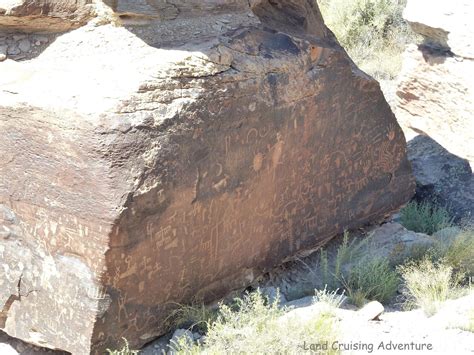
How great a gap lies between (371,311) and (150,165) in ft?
4.82

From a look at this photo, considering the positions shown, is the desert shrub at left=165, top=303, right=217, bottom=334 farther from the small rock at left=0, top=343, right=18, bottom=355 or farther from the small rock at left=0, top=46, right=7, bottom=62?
the small rock at left=0, top=46, right=7, bottom=62

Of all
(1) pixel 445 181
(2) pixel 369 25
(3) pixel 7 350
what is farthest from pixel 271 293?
(2) pixel 369 25

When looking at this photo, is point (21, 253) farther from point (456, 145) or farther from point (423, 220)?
point (456, 145)

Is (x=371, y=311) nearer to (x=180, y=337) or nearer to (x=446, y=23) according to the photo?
(x=180, y=337)

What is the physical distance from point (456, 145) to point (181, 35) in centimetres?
331

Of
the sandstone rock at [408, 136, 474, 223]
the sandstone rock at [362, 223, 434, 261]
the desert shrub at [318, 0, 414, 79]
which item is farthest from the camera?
the desert shrub at [318, 0, 414, 79]

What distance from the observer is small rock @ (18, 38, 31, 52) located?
3.79 m

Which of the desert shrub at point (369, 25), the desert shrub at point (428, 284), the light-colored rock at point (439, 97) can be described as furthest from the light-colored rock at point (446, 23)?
the desert shrub at point (369, 25)

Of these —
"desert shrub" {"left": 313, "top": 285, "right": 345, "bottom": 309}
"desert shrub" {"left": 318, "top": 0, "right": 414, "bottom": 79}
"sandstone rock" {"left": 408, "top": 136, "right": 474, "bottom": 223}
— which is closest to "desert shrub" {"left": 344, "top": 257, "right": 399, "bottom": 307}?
"desert shrub" {"left": 313, "top": 285, "right": 345, "bottom": 309}

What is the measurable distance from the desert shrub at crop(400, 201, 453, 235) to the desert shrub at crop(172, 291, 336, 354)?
211 centimetres

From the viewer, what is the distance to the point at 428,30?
639 centimetres

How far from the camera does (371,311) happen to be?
404cm

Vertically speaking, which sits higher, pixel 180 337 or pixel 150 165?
pixel 150 165

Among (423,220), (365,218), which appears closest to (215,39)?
(365,218)
